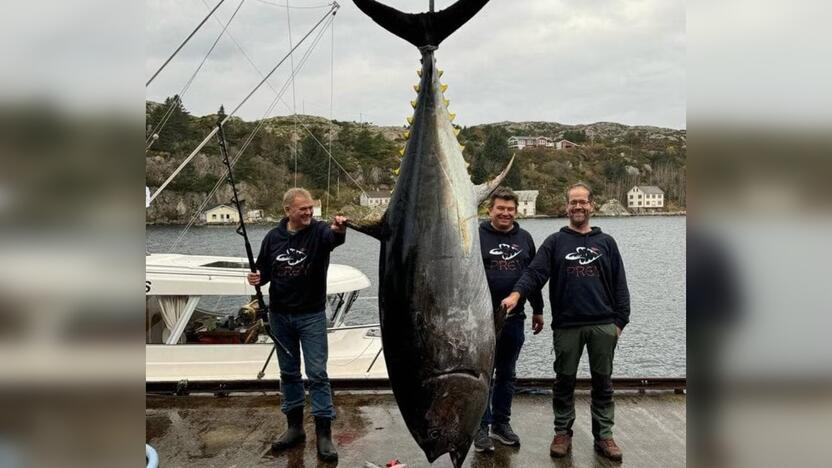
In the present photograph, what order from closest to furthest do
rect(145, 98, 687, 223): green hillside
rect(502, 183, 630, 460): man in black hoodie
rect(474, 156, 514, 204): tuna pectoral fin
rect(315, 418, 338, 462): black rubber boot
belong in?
rect(474, 156, 514, 204): tuna pectoral fin
rect(502, 183, 630, 460): man in black hoodie
rect(315, 418, 338, 462): black rubber boot
rect(145, 98, 687, 223): green hillside

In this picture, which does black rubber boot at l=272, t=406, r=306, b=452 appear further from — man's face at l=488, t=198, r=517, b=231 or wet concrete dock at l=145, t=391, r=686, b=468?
man's face at l=488, t=198, r=517, b=231

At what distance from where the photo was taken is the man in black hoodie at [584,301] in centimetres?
364

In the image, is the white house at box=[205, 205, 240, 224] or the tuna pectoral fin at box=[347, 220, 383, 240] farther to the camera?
the white house at box=[205, 205, 240, 224]

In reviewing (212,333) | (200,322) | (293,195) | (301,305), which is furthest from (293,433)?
(200,322)

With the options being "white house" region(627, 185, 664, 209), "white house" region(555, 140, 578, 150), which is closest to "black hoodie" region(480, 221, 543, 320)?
"white house" region(555, 140, 578, 150)

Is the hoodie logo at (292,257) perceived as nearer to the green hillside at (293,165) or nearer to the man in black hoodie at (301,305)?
the man in black hoodie at (301,305)

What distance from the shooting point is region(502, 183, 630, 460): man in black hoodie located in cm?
364

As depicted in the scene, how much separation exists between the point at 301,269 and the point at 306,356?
1.93 ft

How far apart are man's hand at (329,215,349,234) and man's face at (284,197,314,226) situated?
402 mm

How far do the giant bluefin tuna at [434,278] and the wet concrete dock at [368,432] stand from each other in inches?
43.6

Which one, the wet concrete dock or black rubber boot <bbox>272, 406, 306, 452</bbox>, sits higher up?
black rubber boot <bbox>272, 406, 306, 452</bbox>

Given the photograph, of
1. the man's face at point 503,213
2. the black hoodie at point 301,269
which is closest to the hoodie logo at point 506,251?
the man's face at point 503,213

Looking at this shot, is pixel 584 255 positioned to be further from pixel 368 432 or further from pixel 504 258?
pixel 368 432

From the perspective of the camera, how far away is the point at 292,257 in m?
3.82
